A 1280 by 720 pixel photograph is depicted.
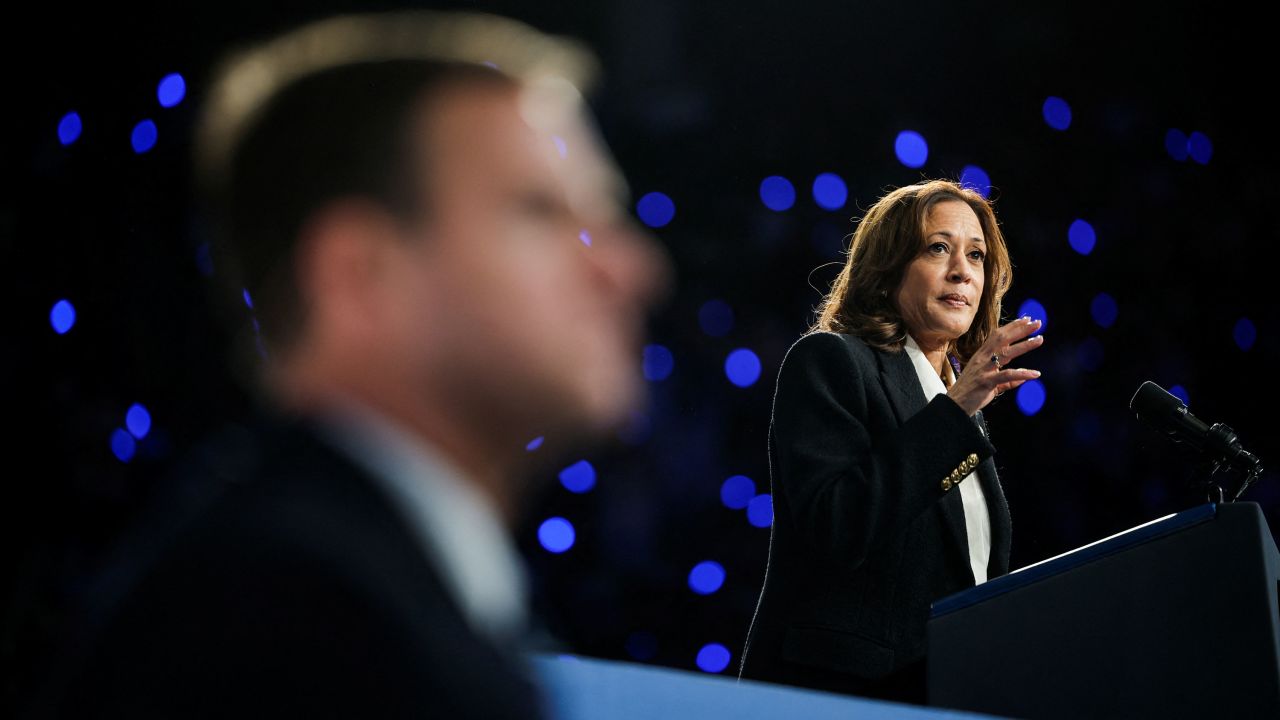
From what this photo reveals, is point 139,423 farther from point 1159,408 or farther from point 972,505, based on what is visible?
point 1159,408

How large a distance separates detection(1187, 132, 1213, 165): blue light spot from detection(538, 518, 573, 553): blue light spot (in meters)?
2.18

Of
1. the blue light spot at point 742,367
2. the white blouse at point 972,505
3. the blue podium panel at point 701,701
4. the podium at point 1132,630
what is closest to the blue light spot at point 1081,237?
the blue light spot at point 742,367

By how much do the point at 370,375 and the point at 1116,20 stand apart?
3.34 metres

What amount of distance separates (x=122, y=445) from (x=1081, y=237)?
2764 millimetres

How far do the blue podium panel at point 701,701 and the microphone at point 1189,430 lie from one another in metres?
0.87

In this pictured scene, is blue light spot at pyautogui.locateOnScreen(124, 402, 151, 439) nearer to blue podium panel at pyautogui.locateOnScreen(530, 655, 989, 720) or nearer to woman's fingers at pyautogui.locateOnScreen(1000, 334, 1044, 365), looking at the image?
woman's fingers at pyautogui.locateOnScreen(1000, 334, 1044, 365)

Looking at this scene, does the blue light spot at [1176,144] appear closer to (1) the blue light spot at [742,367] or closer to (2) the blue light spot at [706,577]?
(1) the blue light spot at [742,367]

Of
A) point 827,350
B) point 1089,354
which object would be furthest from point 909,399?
point 1089,354

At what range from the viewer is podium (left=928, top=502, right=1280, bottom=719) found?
1146mm

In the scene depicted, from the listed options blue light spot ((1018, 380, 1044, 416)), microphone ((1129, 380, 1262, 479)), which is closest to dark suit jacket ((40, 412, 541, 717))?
microphone ((1129, 380, 1262, 479))

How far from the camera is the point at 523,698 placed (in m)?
0.37

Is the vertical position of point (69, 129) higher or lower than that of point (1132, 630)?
higher

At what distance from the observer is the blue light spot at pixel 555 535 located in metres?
3.06

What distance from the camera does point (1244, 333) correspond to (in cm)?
326
